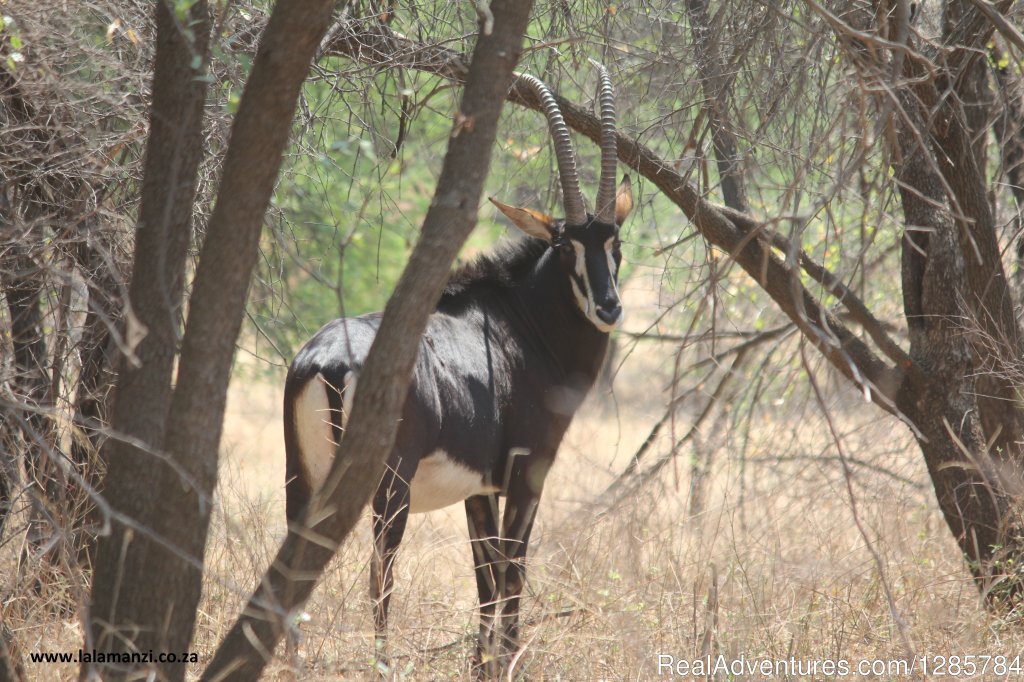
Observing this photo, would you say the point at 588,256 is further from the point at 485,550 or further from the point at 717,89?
the point at 485,550

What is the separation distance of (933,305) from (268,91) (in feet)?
11.5

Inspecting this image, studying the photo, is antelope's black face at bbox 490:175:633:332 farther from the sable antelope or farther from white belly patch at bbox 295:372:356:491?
white belly patch at bbox 295:372:356:491

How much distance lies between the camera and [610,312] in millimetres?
4938

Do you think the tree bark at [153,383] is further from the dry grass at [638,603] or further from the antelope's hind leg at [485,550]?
the antelope's hind leg at [485,550]

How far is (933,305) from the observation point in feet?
15.5

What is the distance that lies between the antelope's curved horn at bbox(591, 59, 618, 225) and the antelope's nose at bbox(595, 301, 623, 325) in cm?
46

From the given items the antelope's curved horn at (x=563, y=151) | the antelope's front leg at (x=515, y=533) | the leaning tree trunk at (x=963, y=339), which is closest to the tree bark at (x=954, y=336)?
the leaning tree trunk at (x=963, y=339)

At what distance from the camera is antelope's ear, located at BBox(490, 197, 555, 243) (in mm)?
5199

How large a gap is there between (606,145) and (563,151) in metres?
0.24

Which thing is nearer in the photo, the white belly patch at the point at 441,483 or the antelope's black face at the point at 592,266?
the white belly patch at the point at 441,483

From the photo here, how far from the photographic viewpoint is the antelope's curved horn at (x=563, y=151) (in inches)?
183

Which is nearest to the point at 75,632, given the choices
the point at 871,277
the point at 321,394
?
the point at 321,394

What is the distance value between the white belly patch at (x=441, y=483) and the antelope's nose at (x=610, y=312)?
99cm

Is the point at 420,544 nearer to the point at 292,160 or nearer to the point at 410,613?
the point at 410,613
